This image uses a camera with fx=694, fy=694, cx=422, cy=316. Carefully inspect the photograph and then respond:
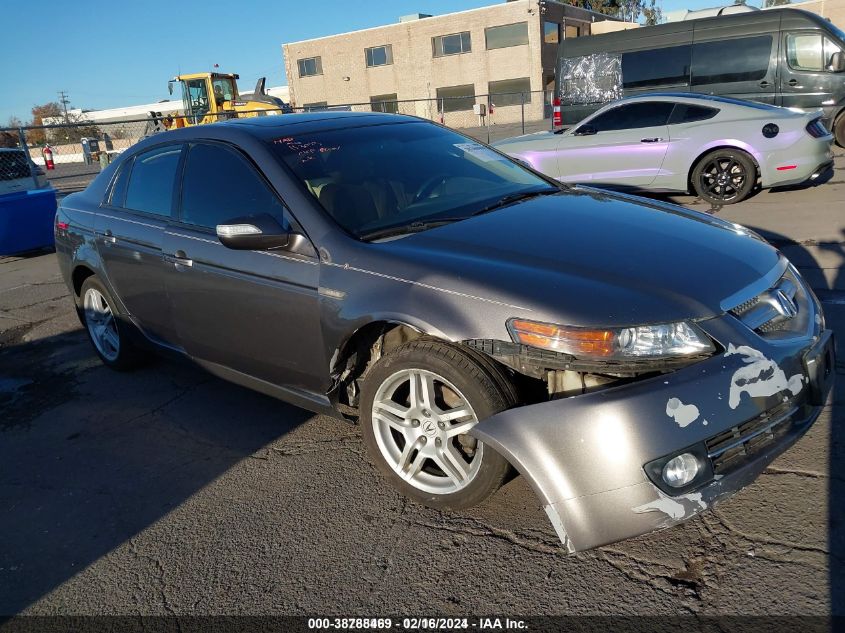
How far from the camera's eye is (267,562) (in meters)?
2.72

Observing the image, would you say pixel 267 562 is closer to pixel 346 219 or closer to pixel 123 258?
pixel 346 219

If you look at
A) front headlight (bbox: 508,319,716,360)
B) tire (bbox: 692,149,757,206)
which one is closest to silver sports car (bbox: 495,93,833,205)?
tire (bbox: 692,149,757,206)

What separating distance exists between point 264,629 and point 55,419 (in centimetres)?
266

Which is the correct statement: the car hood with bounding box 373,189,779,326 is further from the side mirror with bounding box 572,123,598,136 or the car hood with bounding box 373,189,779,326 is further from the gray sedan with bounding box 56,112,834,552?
the side mirror with bounding box 572,123,598,136

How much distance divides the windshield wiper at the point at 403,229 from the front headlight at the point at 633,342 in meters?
1.00

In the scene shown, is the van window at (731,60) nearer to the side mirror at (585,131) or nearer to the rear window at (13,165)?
the side mirror at (585,131)

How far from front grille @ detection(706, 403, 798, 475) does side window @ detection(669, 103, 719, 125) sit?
687cm

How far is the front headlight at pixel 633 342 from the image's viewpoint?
239 cm

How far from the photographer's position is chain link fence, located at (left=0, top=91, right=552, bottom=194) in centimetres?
1284

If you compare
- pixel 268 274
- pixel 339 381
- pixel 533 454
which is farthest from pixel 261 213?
pixel 533 454

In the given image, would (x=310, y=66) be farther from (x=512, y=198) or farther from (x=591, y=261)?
(x=591, y=261)

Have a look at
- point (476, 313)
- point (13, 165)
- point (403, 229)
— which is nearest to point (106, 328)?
point (403, 229)

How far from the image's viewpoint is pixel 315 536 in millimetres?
2857

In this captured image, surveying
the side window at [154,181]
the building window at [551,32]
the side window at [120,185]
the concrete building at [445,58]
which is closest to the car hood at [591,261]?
the side window at [154,181]
